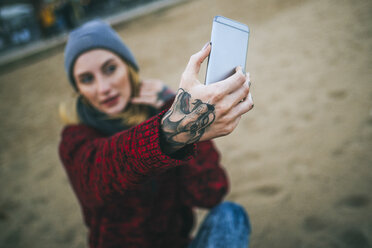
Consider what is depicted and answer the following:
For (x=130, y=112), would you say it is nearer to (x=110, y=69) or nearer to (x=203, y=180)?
(x=110, y=69)

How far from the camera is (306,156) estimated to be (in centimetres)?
222

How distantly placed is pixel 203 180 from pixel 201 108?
84 centimetres

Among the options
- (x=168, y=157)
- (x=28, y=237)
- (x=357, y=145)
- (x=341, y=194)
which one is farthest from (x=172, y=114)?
(x=28, y=237)

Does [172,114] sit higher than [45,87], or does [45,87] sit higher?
[172,114]

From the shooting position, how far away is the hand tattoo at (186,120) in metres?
0.62

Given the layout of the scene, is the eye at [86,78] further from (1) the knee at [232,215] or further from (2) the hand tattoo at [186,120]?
(1) the knee at [232,215]

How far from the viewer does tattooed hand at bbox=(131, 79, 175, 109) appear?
1364mm

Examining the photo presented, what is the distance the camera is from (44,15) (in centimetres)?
1185

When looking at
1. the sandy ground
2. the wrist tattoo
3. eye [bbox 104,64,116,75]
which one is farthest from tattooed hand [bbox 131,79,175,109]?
the sandy ground

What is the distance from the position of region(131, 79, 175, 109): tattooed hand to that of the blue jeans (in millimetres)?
716

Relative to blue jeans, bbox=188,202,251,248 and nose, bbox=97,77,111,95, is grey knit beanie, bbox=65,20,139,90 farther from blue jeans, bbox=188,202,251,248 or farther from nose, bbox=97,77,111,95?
blue jeans, bbox=188,202,251,248

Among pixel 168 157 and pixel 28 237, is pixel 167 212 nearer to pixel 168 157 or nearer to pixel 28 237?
pixel 168 157

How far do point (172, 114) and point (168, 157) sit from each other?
4.9 inches

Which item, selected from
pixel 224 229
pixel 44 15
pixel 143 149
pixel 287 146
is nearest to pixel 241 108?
pixel 143 149
